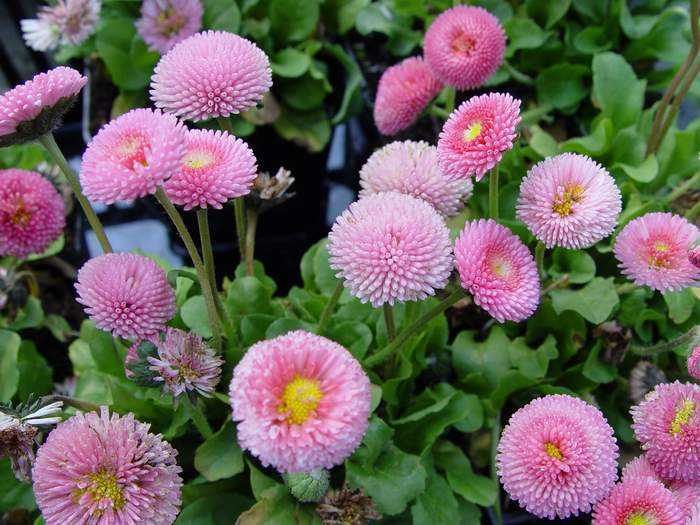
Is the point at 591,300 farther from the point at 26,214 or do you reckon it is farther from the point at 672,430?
the point at 26,214

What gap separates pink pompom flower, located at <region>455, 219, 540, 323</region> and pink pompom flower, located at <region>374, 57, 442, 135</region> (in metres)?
0.35

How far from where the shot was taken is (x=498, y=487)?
2.82 ft

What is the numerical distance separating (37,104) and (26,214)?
Result: 0.33m

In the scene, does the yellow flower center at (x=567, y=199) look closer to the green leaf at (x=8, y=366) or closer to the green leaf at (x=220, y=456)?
the green leaf at (x=220, y=456)

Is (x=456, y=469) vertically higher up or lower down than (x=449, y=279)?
lower down

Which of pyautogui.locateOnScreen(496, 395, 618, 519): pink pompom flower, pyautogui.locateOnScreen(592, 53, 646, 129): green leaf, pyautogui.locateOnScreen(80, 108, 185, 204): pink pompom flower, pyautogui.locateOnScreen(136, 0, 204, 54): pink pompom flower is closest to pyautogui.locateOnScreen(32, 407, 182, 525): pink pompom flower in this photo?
pyautogui.locateOnScreen(80, 108, 185, 204): pink pompom flower

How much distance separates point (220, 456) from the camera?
74cm

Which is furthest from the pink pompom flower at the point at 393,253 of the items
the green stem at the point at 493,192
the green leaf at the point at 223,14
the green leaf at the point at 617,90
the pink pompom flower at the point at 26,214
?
the green leaf at the point at 223,14

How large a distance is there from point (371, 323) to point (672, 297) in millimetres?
390

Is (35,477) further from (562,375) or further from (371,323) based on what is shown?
(562,375)

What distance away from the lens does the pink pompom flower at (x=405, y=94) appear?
0.93 metres

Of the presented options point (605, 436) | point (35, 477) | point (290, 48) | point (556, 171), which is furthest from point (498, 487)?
point (290, 48)

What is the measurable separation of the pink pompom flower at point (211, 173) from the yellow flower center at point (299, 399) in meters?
0.18

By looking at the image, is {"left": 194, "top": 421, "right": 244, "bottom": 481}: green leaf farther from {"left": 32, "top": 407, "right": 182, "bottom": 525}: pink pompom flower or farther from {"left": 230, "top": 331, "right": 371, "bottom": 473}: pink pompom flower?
{"left": 230, "top": 331, "right": 371, "bottom": 473}: pink pompom flower
